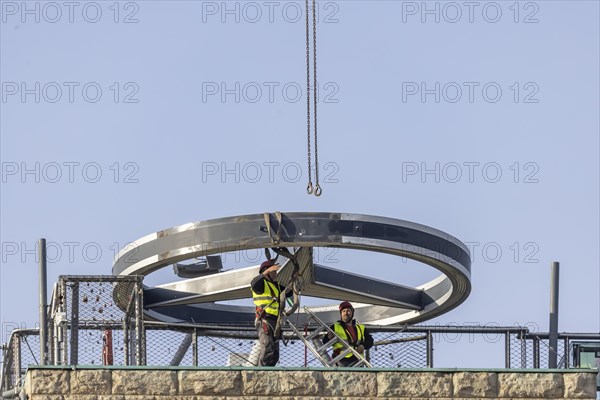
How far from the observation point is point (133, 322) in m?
44.5

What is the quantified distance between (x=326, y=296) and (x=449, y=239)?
406 centimetres

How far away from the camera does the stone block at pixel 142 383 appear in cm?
4062

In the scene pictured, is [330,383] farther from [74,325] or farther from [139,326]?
[74,325]

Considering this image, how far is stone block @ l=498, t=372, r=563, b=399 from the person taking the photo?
4103 cm

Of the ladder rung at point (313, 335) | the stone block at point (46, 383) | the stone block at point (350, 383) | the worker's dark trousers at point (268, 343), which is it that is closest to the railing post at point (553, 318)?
the ladder rung at point (313, 335)

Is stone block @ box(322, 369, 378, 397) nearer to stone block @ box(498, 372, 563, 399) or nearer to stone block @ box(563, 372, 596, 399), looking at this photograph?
stone block @ box(498, 372, 563, 399)

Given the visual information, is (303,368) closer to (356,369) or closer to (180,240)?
(356,369)

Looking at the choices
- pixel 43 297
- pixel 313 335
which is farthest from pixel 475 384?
pixel 43 297

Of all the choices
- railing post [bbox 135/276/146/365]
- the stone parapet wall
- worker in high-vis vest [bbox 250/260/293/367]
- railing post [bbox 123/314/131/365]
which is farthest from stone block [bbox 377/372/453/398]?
railing post [bbox 123/314/131/365]

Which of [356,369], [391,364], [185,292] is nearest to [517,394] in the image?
[356,369]

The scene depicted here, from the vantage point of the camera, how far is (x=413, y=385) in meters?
41.0

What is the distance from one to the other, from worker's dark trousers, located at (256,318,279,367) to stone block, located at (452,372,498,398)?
3.25 meters

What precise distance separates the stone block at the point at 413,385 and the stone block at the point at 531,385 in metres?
0.84

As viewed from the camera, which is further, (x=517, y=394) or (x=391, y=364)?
(x=391, y=364)
